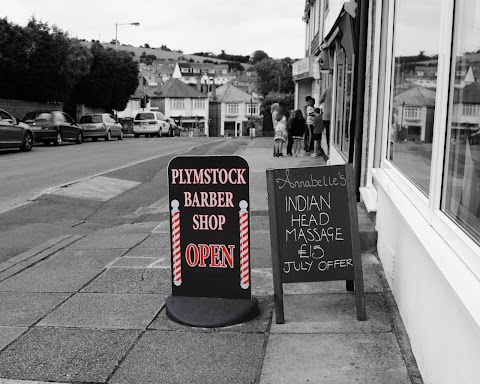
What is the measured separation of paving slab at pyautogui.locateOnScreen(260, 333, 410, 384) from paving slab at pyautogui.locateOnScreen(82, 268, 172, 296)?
5.16 ft

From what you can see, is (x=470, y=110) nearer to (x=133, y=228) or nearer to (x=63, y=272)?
(x=63, y=272)

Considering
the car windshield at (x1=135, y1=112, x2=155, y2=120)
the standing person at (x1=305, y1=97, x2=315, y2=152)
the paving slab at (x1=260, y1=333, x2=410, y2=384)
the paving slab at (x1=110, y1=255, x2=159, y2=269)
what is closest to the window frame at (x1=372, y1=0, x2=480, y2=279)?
the paving slab at (x1=260, y1=333, x2=410, y2=384)

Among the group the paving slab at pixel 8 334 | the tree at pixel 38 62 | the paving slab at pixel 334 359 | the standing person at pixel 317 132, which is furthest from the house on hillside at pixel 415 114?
the tree at pixel 38 62

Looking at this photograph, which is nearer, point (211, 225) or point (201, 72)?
point (211, 225)

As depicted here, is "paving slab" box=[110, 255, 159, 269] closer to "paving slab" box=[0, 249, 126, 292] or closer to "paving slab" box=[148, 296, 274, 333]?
"paving slab" box=[0, 249, 126, 292]

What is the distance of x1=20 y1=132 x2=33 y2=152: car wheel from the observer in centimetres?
2077

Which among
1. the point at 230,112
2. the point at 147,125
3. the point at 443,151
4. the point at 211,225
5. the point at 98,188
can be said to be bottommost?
the point at 230,112

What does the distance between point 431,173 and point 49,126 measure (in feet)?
75.8

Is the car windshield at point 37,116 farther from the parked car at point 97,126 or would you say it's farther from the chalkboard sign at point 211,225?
the chalkboard sign at point 211,225

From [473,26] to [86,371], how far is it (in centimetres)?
288

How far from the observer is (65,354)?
3.95 meters

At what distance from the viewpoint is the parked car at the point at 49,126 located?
24453mm

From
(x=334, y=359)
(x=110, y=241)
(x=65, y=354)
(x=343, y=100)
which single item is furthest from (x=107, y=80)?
(x=334, y=359)

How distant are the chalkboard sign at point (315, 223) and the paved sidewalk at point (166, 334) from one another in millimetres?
393
